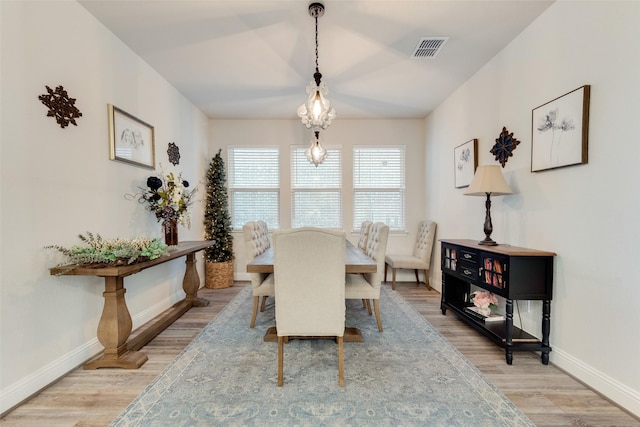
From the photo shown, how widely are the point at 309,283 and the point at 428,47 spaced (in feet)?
8.17

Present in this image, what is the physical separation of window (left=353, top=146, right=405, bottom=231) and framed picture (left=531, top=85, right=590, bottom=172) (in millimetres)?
2447

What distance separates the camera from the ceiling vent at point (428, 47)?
8.10ft

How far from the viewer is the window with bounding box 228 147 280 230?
15.3ft

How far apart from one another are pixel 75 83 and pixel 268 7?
5.32 feet

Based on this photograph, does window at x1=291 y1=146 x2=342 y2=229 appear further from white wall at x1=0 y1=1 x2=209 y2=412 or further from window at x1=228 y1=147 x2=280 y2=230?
white wall at x1=0 y1=1 x2=209 y2=412

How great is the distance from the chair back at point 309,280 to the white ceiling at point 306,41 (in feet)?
5.94


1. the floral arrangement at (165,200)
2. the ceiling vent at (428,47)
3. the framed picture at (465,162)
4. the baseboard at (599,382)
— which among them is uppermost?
the ceiling vent at (428,47)

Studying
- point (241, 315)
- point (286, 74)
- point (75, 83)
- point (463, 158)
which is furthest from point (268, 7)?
point (241, 315)

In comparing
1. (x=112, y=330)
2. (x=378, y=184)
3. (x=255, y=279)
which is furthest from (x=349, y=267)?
(x=378, y=184)

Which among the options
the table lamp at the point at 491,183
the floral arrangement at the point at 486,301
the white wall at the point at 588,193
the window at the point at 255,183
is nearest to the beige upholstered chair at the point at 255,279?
the window at the point at 255,183

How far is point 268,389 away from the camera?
70.7 inches

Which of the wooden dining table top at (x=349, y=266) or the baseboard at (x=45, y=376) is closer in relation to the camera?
the baseboard at (x=45, y=376)

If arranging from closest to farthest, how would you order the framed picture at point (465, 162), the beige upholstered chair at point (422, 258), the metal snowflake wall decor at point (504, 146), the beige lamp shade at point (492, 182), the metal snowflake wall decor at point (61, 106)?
the metal snowflake wall decor at point (61, 106) < the beige lamp shade at point (492, 182) < the metal snowflake wall decor at point (504, 146) < the framed picture at point (465, 162) < the beige upholstered chair at point (422, 258)

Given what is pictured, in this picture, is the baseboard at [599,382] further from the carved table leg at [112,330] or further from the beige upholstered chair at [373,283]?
the carved table leg at [112,330]
